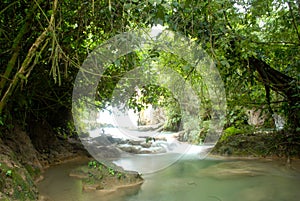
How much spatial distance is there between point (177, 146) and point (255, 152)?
2148mm

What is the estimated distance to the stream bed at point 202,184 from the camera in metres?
3.25

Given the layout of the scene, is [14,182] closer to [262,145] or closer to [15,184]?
[15,184]

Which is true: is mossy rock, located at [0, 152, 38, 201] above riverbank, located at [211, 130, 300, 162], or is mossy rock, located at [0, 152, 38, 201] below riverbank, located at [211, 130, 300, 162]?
below

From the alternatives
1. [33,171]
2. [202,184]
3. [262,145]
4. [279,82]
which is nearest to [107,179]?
[33,171]

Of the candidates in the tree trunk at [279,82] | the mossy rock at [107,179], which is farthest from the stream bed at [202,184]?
the tree trunk at [279,82]

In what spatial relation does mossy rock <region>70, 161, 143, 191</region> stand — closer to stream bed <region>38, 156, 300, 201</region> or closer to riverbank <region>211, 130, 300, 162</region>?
stream bed <region>38, 156, 300, 201</region>

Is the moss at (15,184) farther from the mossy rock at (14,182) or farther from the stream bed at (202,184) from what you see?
the stream bed at (202,184)

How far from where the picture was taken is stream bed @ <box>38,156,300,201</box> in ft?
10.6

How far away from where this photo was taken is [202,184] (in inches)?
149

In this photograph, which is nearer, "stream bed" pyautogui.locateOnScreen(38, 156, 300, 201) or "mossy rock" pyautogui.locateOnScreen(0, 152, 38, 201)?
"mossy rock" pyautogui.locateOnScreen(0, 152, 38, 201)

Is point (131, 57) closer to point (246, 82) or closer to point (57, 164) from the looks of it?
point (246, 82)

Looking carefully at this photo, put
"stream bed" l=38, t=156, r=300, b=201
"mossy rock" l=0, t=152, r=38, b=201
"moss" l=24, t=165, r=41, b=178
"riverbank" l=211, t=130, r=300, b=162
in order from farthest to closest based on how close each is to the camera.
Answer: "riverbank" l=211, t=130, r=300, b=162 → "moss" l=24, t=165, r=41, b=178 → "stream bed" l=38, t=156, r=300, b=201 → "mossy rock" l=0, t=152, r=38, b=201

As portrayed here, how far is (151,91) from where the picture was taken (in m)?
4.57

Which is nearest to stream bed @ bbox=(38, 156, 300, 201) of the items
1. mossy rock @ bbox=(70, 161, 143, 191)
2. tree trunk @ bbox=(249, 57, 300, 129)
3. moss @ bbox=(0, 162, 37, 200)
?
mossy rock @ bbox=(70, 161, 143, 191)
